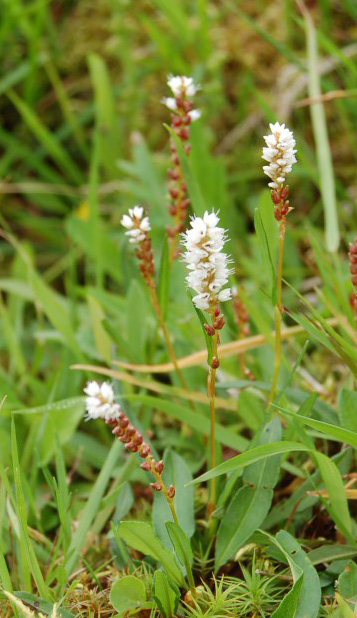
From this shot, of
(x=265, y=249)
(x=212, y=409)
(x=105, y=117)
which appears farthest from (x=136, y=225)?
(x=105, y=117)

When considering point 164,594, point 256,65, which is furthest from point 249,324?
point 256,65

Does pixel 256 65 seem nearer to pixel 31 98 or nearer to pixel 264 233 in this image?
pixel 31 98

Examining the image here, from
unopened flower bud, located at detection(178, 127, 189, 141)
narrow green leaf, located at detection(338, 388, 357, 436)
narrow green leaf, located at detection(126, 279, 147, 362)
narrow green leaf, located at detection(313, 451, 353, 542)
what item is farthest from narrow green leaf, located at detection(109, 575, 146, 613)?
unopened flower bud, located at detection(178, 127, 189, 141)

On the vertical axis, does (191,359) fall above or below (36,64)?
below

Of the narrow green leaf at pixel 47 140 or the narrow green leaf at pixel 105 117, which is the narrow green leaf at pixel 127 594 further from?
the narrow green leaf at pixel 105 117

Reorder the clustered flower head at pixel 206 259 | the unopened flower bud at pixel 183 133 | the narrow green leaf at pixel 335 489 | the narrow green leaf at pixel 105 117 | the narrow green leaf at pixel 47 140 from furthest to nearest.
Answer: the narrow green leaf at pixel 105 117 → the narrow green leaf at pixel 47 140 → the unopened flower bud at pixel 183 133 → the narrow green leaf at pixel 335 489 → the clustered flower head at pixel 206 259

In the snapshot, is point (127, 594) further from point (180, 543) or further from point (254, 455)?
point (254, 455)

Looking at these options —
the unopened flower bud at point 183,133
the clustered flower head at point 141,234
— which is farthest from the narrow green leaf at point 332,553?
the unopened flower bud at point 183,133
